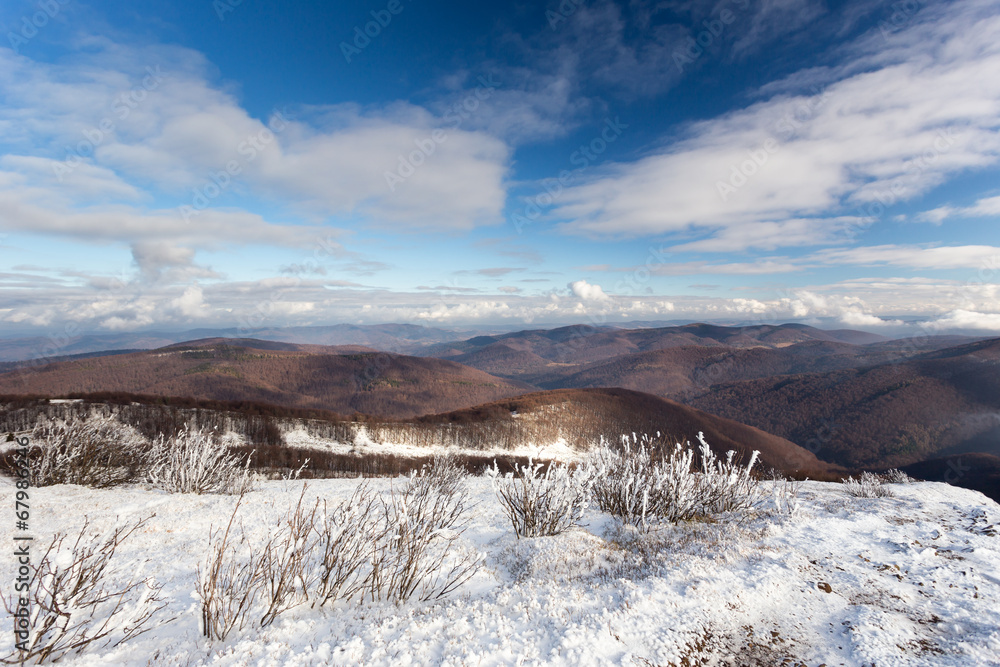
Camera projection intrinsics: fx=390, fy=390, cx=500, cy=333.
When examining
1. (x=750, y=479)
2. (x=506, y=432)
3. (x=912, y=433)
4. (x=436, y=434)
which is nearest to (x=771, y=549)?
(x=750, y=479)

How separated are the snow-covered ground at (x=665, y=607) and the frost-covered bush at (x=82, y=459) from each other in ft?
21.0

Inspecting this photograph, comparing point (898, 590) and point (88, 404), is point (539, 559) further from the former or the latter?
point (88, 404)

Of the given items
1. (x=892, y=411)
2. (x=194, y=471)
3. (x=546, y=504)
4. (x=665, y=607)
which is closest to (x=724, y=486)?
(x=546, y=504)

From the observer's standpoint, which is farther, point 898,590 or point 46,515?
point 46,515

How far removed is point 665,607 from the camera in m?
5.77

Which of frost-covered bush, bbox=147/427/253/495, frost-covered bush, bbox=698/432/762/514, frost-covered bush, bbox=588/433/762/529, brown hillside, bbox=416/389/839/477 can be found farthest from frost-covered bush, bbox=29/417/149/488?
brown hillside, bbox=416/389/839/477

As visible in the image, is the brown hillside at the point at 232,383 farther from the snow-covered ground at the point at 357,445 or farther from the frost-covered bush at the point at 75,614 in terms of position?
the frost-covered bush at the point at 75,614

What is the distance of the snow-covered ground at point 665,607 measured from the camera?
4.78 m

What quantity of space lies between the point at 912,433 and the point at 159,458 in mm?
218467

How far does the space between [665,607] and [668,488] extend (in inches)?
205

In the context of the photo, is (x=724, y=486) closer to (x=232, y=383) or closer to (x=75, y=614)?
(x=75, y=614)

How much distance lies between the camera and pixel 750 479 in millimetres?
12109

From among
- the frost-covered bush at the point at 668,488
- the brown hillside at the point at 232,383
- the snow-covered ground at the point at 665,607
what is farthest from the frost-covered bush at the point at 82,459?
the brown hillside at the point at 232,383

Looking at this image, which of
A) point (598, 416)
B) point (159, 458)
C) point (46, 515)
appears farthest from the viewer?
point (598, 416)
